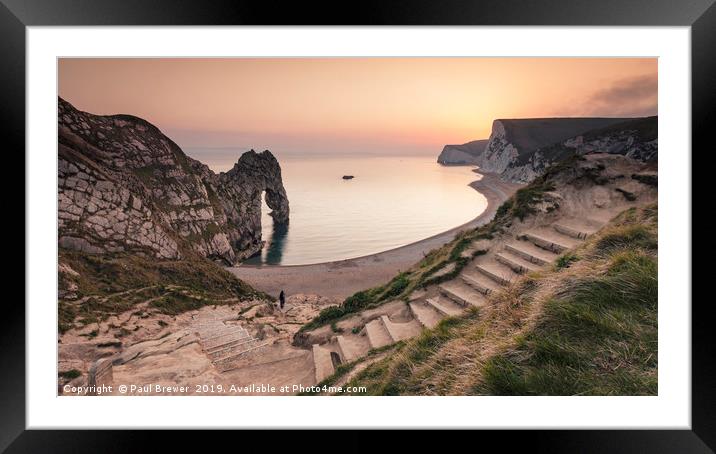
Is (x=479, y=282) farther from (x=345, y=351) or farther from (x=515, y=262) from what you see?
(x=345, y=351)

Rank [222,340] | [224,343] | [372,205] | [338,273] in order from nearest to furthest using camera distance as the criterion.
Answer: [224,343]
[222,340]
[372,205]
[338,273]

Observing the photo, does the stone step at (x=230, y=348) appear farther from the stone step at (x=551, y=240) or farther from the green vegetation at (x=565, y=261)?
the stone step at (x=551, y=240)

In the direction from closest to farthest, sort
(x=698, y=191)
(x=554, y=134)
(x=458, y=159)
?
(x=698, y=191), (x=554, y=134), (x=458, y=159)

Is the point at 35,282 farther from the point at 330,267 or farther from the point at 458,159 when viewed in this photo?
the point at 330,267

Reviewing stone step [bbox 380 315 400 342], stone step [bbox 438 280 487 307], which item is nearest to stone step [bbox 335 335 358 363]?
stone step [bbox 380 315 400 342]

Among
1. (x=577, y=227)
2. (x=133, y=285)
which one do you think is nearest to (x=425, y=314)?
(x=577, y=227)
